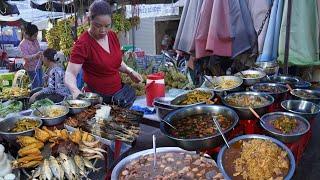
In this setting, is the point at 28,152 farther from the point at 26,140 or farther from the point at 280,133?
the point at 280,133

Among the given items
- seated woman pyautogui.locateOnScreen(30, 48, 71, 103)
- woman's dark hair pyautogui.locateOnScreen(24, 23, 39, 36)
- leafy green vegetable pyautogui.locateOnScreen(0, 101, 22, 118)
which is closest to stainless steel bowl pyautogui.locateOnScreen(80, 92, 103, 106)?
leafy green vegetable pyautogui.locateOnScreen(0, 101, 22, 118)

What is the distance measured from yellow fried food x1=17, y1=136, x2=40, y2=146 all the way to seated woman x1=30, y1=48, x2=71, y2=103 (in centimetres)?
181

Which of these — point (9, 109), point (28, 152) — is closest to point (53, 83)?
point (9, 109)

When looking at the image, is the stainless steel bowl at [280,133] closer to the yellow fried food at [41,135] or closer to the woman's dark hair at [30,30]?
the yellow fried food at [41,135]

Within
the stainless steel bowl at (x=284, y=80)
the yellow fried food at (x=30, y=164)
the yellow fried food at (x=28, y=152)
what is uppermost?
the stainless steel bowl at (x=284, y=80)

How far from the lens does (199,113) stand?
2455 mm

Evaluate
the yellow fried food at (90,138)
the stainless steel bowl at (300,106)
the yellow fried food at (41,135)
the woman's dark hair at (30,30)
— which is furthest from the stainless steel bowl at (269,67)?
the woman's dark hair at (30,30)

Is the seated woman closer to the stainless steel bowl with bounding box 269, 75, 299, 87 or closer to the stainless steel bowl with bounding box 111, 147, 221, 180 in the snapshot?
the stainless steel bowl with bounding box 111, 147, 221, 180

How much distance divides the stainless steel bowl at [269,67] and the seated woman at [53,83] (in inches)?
98.5

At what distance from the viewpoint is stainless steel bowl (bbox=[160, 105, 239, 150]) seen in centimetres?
193

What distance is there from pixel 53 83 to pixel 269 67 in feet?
10.7

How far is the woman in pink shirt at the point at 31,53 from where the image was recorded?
7741 millimetres

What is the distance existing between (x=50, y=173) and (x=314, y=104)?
207cm

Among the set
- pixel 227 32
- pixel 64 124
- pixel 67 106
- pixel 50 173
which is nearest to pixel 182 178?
pixel 50 173
